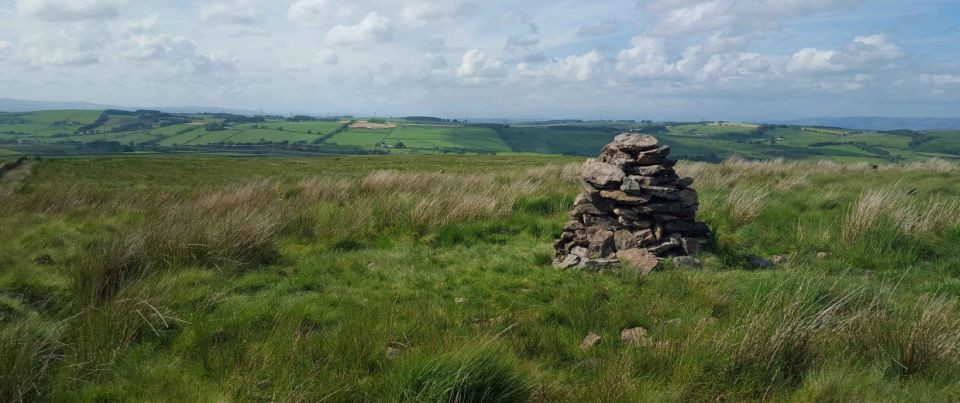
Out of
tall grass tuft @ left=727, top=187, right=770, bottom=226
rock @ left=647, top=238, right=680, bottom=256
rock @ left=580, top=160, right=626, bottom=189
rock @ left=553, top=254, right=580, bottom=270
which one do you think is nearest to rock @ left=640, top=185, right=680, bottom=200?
rock @ left=580, top=160, right=626, bottom=189

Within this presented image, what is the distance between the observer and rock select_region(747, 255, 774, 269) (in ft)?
24.3

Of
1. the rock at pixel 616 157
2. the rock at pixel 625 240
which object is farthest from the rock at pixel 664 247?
the rock at pixel 616 157

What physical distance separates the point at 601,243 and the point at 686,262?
119 cm

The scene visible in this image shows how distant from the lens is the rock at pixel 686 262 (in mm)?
7203

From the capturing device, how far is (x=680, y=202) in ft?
26.0

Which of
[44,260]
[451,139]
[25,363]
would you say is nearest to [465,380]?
[25,363]

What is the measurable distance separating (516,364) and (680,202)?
516 centimetres

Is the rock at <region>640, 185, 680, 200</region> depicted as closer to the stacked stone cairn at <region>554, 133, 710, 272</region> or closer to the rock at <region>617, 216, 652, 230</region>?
the stacked stone cairn at <region>554, 133, 710, 272</region>

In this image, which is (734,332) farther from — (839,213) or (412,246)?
(839,213)

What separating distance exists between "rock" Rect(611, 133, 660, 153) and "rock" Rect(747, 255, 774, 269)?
7.18 feet

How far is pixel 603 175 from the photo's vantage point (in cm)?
812

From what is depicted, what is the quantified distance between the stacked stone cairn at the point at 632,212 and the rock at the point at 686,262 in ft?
0.50

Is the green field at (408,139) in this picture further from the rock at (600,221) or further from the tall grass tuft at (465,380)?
the tall grass tuft at (465,380)

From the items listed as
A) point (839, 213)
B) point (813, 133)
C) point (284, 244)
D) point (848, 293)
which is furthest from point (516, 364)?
point (813, 133)
